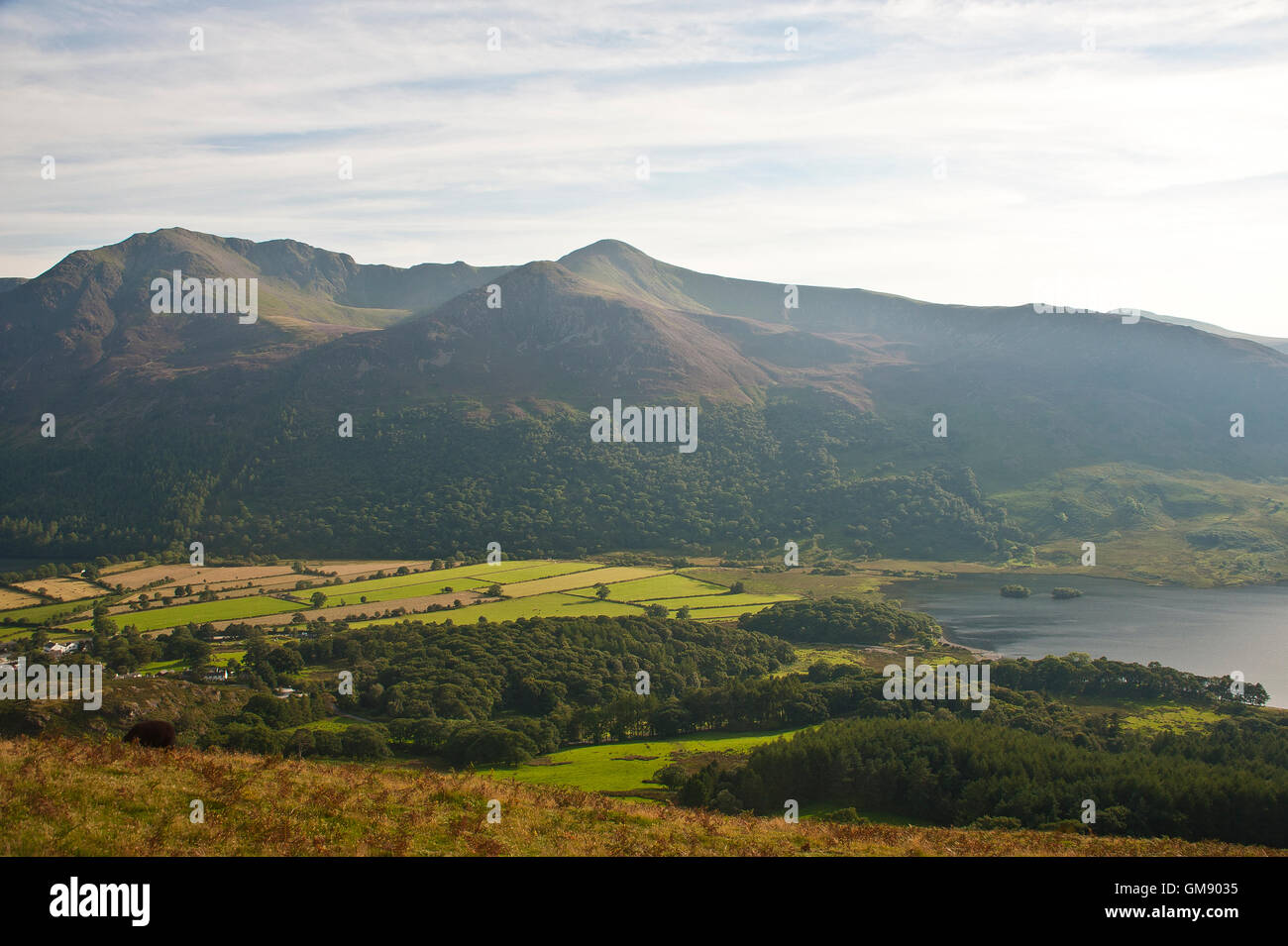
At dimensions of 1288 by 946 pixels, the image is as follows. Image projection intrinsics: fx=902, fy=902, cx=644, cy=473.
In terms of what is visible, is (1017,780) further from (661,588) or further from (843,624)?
(661,588)

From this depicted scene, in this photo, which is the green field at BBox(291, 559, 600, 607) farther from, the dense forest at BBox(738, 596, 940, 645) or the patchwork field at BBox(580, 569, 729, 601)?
the dense forest at BBox(738, 596, 940, 645)

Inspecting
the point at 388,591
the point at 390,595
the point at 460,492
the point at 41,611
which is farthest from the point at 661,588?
the point at 41,611

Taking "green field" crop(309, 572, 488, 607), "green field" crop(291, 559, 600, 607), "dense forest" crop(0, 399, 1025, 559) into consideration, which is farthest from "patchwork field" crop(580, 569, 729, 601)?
"dense forest" crop(0, 399, 1025, 559)

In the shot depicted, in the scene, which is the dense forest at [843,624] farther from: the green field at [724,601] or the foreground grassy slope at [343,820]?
the foreground grassy slope at [343,820]
